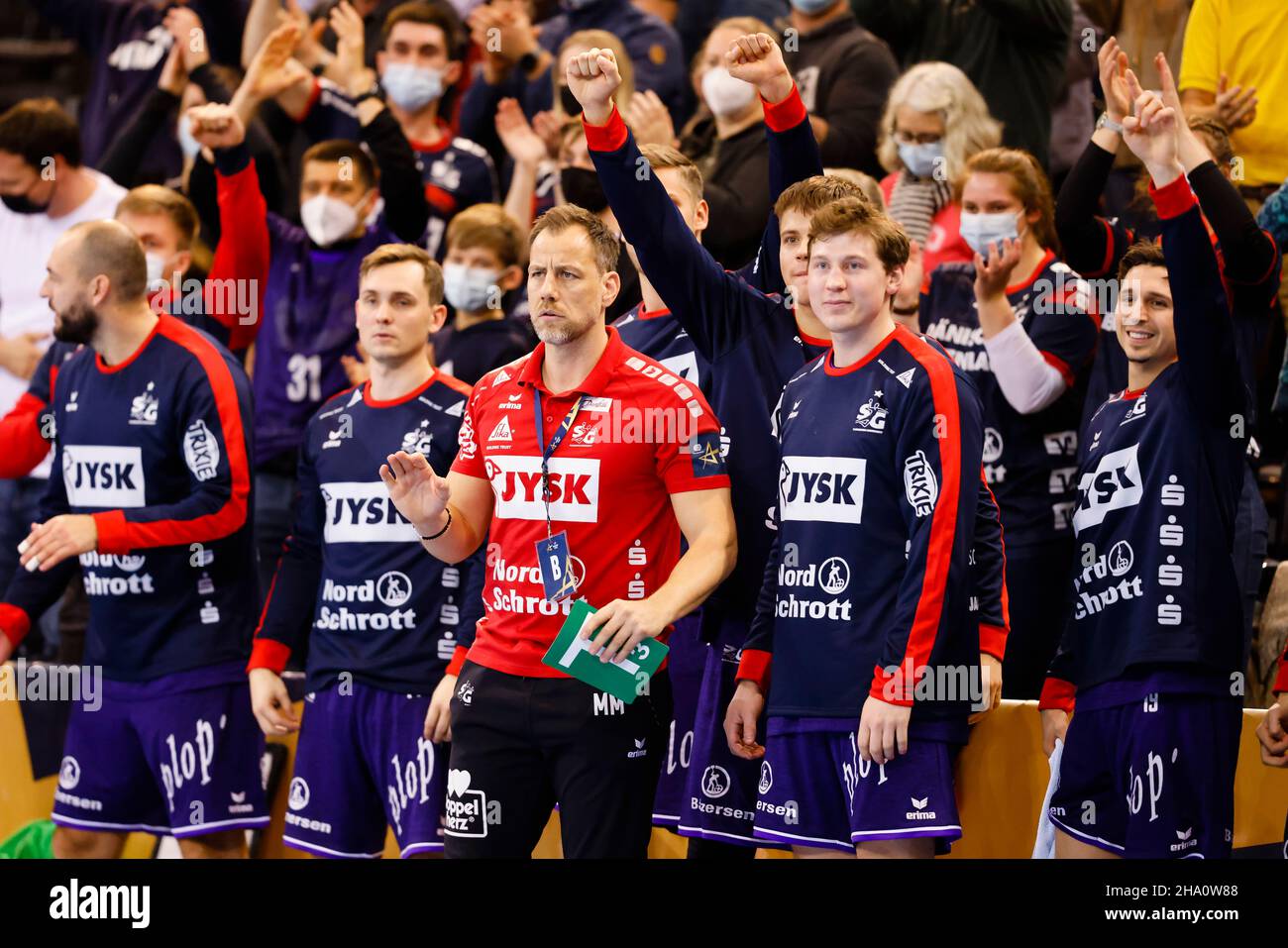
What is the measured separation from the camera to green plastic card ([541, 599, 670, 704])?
4973mm

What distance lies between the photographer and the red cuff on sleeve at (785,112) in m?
5.88

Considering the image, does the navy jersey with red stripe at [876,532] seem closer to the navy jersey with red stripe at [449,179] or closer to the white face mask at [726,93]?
the white face mask at [726,93]

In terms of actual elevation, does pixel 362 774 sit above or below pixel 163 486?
below

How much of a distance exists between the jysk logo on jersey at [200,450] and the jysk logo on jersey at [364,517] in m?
0.49

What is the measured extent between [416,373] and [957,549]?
2522 mm

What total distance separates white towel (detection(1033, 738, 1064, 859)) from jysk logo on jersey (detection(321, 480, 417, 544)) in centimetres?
247

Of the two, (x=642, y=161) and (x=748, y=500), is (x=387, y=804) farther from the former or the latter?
(x=642, y=161)

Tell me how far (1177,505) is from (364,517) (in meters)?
2.96

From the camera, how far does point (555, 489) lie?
525 cm

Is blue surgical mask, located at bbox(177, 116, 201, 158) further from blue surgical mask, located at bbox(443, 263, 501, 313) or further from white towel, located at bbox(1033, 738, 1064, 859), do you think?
white towel, located at bbox(1033, 738, 1064, 859)

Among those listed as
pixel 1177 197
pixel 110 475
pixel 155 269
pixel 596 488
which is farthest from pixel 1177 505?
pixel 155 269

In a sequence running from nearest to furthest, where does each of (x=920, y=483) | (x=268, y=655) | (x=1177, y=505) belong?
(x=920, y=483), (x=1177, y=505), (x=268, y=655)

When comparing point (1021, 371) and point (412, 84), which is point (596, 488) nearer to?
point (1021, 371)

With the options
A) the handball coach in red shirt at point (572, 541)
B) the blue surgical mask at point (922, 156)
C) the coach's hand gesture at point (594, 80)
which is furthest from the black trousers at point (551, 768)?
the blue surgical mask at point (922, 156)
